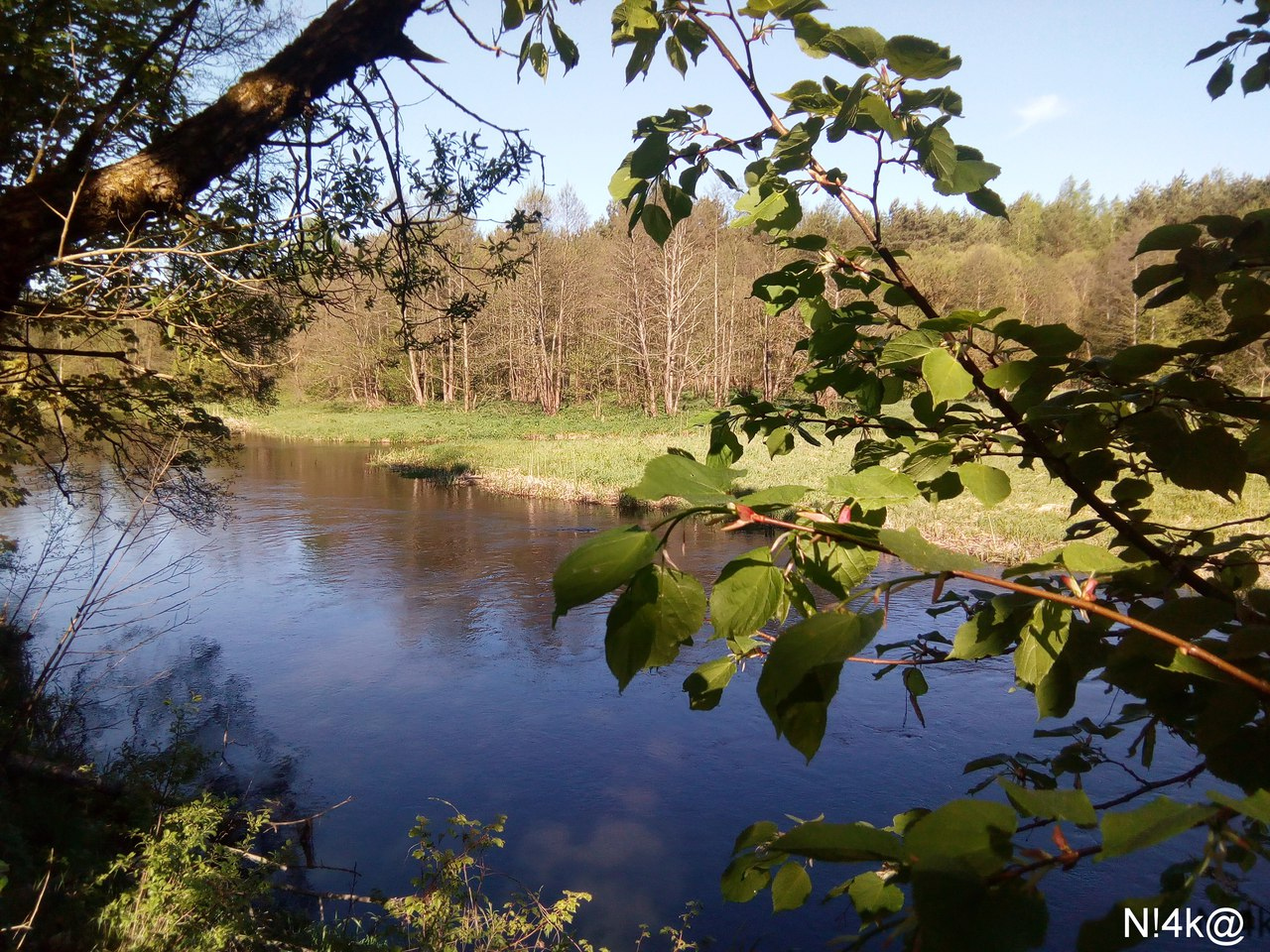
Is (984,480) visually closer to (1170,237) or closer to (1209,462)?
(1209,462)

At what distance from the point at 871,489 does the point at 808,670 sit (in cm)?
29

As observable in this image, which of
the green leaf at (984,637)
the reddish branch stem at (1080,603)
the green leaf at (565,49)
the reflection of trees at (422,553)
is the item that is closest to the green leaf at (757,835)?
the green leaf at (984,637)

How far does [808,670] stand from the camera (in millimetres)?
556

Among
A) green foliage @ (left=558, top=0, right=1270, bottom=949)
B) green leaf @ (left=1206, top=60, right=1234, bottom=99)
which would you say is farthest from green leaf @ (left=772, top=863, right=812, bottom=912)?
green leaf @ (left=1206, top=60, right=1234, bottom=99)

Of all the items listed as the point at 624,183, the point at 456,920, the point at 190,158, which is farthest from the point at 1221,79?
the point at 456,920

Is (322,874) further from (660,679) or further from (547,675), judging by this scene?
(660,679)

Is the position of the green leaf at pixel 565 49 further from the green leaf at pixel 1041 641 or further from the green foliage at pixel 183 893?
the green foliage at pixel 183 893

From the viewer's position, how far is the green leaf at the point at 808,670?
0.55 m

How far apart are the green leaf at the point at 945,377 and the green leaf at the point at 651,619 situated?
1.47 feet

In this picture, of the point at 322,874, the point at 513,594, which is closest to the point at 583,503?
the point at 513,594

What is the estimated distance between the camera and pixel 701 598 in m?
0.64

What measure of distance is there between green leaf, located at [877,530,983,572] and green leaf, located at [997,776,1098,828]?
17 cm

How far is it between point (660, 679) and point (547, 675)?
3.43 ft

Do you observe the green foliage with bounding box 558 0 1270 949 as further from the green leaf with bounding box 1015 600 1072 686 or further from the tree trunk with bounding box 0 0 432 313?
the tree trunk with bounding box 0 0 432 313
